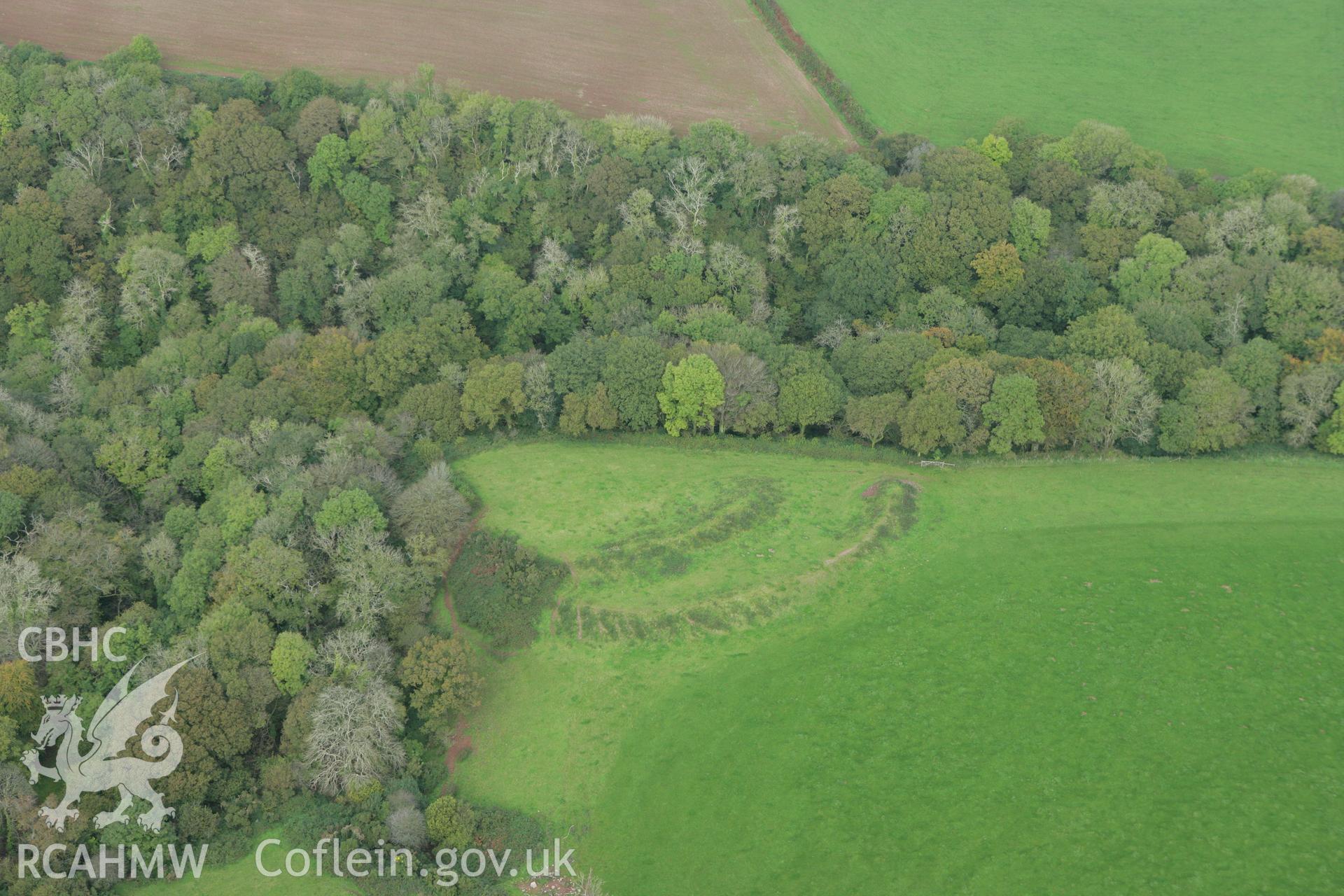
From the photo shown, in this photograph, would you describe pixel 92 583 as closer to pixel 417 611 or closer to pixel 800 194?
pixel 417 611

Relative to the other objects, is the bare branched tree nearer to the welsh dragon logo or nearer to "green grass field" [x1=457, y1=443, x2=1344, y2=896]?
"green grass field" [x1=457, y1=443, x2=1344, y2=896]

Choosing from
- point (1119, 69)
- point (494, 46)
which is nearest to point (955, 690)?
point (1119, 69)

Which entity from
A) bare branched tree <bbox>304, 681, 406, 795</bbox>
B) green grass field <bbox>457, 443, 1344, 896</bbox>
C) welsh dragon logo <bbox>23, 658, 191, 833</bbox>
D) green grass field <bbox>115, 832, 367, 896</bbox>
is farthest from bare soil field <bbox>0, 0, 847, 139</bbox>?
green grass field <bbox>115, 832, 367, 896</bbox>

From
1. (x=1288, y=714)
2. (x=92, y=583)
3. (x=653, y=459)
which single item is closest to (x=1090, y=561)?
(x=1288, y=714)

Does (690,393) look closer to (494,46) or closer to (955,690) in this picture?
(955,690)

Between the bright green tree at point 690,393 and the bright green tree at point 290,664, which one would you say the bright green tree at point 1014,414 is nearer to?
the bright green tree at point 690,393

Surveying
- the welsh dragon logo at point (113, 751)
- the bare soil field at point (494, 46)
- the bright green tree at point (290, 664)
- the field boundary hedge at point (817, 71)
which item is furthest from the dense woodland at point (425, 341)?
the field boundary hedge at point (817, 71)
